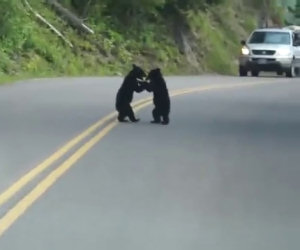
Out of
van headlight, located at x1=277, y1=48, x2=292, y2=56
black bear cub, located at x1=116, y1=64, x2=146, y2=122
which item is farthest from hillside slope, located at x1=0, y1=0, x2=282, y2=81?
black bear cub, located at x1=116, y1=64, x2=146, y2=122

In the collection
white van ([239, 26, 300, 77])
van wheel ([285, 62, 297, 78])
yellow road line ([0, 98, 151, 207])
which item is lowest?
van wheel ([285, 62, 297, 78])

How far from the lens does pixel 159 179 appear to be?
12969 mm

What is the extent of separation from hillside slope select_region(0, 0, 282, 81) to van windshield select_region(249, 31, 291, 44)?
7.01 ft

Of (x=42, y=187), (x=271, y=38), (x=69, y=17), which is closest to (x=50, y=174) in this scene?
(x=42, y=187)

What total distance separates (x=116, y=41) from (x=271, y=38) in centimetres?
585

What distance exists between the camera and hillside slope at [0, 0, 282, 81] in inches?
1347

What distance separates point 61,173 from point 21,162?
3.33ft

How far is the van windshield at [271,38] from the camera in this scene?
43.2 meters

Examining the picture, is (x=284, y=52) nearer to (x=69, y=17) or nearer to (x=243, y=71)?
(x=243, y=71)

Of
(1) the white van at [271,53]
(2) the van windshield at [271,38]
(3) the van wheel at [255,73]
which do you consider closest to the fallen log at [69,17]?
(1) the white van at [271,53]

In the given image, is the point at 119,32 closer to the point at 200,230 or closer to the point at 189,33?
the point at 189,33

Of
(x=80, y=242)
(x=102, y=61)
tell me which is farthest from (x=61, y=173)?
(x=102, y=61)

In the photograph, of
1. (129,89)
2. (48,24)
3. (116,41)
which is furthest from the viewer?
(116,41)

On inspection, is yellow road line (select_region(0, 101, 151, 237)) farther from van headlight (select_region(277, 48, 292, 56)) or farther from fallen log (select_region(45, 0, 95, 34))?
van headlight (select_region(277, 48, 292, 56))
